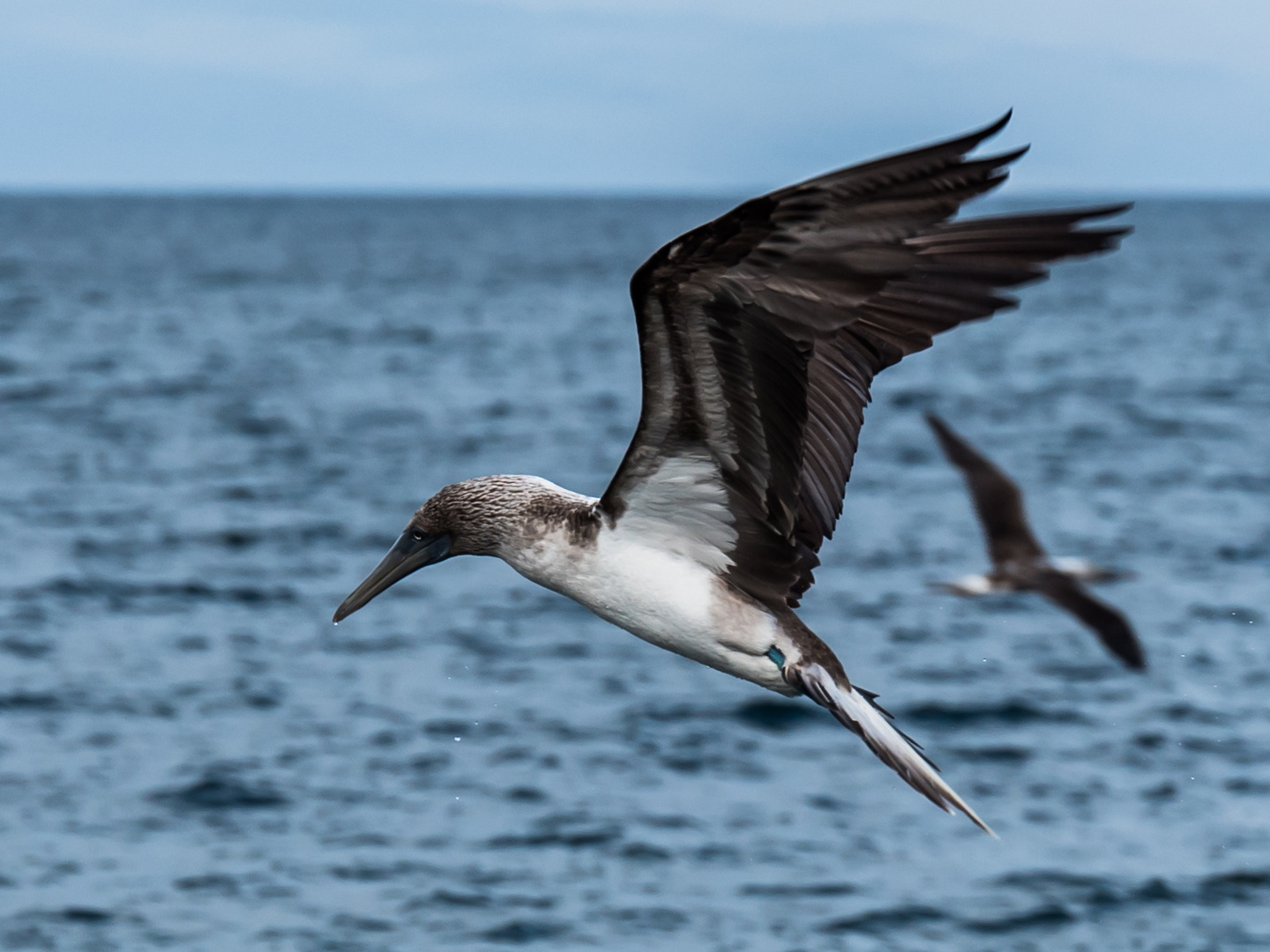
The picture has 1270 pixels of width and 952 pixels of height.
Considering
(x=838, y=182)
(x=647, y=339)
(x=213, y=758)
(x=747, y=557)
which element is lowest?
(x=213, y=758)

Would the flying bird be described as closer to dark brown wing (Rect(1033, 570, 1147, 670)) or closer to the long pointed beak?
dark brown wing (Rect(1033, 570, 1147, 670))

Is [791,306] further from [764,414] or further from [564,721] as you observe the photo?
[564,721]

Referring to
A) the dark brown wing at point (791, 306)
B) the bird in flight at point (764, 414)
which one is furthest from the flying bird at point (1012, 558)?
the dark brown wing at point (791, 306)

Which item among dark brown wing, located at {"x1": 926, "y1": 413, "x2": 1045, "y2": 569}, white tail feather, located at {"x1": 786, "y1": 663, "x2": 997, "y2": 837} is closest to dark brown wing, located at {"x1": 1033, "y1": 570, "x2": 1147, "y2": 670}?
dark brown wing, located at {"x1": 926, "y1": 413, "x2": 1045, "y2": 569}

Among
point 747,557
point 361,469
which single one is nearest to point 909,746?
point 747,557

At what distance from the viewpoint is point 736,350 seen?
4.90m

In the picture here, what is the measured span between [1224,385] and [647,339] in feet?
144

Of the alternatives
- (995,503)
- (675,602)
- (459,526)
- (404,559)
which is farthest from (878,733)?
(995,503)

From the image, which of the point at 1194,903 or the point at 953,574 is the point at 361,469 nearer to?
the point at 953,574

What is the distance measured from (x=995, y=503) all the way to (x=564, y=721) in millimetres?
4725

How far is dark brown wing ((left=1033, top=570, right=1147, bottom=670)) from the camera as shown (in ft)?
45.1

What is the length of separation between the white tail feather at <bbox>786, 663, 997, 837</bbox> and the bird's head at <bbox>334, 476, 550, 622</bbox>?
1.05 metres

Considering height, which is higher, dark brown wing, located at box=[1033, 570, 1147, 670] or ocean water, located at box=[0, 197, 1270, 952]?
dark brown wing, located at box=[1033, 570, 1147, 670]

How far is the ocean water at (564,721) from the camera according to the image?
13.5 meters
